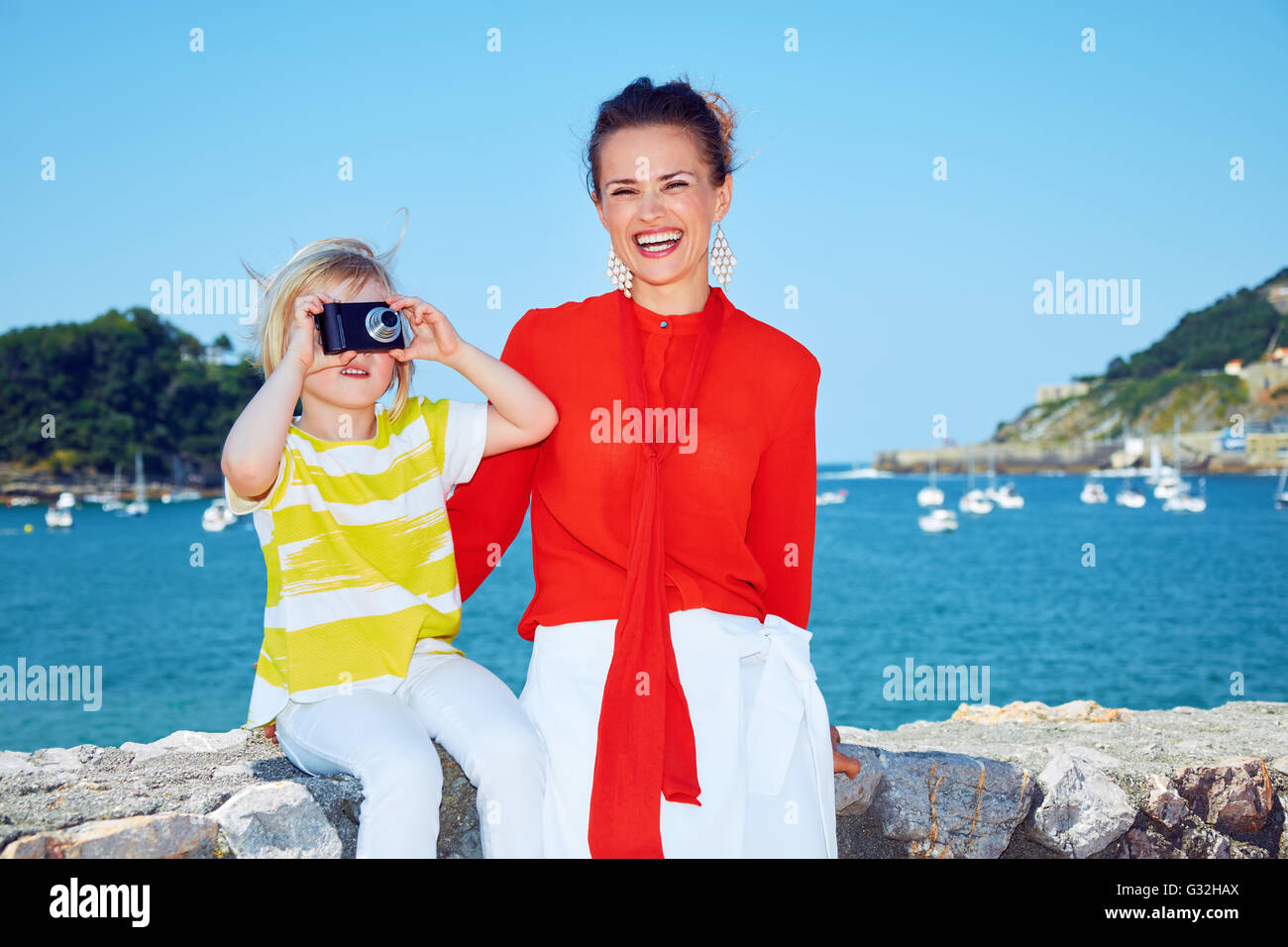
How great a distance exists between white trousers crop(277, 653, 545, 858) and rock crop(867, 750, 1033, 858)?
4.48ft

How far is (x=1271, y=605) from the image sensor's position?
131ft

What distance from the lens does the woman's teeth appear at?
3131mm

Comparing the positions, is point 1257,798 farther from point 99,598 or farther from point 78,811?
point 99,598

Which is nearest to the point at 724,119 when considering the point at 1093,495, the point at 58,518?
the point at 58,518

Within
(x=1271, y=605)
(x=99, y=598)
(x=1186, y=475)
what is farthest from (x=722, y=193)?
(x=1186, y=475)

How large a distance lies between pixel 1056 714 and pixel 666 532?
3329 millimetres

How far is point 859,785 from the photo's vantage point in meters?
3.40

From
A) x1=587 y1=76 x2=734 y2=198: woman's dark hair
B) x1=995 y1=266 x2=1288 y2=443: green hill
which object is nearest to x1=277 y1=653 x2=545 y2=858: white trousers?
x1=587 y1=76 x2=734 y2=198: woman's dark hair

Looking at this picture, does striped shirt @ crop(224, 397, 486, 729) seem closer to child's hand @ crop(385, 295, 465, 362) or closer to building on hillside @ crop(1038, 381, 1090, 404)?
child's hand @ crop(385, 295, 465, 362)

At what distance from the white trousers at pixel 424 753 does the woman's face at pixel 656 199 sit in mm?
1305

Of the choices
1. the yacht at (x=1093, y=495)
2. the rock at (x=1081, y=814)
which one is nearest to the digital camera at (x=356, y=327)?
the rock at (x=1081, y=814)

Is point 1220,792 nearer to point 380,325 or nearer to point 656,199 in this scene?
point 656,199

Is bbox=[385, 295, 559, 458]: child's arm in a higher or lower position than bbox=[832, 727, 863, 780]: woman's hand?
higher
